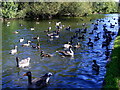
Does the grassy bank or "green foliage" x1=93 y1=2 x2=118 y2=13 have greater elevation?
"green foliage" x1=93 y1=2 x2=118 y2=13

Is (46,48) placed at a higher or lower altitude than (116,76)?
higher

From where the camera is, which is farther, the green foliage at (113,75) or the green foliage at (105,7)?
the green foliage at (105,7)

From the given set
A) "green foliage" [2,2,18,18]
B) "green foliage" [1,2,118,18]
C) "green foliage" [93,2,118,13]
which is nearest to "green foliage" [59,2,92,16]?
"green foliage" [1,2,118,18]

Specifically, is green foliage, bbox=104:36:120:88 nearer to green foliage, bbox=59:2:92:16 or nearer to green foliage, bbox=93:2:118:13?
green foliage, bbox=59:2:92:16

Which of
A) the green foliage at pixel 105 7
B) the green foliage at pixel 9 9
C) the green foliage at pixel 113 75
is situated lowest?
the green foliage at pixel 113 75

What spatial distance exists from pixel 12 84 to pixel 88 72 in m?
6.15

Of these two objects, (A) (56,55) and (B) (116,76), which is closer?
(B) (116,76)

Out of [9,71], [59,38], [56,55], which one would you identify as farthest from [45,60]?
[59,38]

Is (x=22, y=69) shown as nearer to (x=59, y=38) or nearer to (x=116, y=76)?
(x=116, y=76)

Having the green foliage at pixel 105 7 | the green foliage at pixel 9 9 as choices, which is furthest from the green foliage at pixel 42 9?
the green foliage at pixel 105 7

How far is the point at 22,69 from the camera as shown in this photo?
687 inches

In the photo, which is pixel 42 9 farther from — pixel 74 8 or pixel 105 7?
pixel 105 7

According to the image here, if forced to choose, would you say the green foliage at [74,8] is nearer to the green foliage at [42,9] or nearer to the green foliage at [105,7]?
the green foliage at [42,9]

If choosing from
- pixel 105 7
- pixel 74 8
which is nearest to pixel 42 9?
pixel 74 8
